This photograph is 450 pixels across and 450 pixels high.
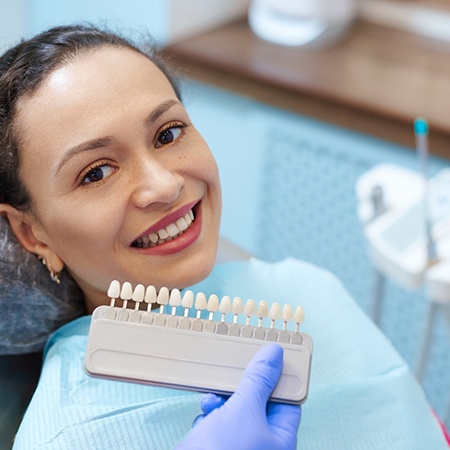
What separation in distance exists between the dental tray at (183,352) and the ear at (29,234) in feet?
0.85

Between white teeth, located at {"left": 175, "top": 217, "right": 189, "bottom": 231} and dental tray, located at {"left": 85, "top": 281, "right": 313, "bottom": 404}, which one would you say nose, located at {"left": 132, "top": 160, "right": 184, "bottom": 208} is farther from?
dental tray, located at {"left": 85, "top": 281, "right": 313, "bottom": 404}

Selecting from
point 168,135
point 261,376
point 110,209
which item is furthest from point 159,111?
point 261,376

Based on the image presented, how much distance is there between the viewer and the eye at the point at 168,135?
43.4 inches

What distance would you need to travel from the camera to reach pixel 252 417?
843mm

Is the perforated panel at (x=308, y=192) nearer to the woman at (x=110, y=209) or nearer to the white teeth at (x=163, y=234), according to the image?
the woman at (x=110, y=209)

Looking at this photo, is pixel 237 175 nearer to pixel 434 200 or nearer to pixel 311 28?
pixel 311 28

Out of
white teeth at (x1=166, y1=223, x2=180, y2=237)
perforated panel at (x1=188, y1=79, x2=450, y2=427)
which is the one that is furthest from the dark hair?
perforated panel at (x1=188, y1=79, x2=450, y2=427)

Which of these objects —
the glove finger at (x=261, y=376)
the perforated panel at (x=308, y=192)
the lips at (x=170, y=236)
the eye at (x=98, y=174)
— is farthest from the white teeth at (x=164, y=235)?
the perforated panel at (x=308, y=192)

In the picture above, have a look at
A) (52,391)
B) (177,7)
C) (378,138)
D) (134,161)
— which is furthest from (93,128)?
(177,7)

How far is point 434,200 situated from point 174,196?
2.43 ft

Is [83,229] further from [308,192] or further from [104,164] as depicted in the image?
[308,192]

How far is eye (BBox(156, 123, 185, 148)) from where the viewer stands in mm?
1102

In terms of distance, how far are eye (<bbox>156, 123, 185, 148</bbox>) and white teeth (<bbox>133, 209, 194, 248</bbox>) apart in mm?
107

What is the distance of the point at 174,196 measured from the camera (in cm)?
104
